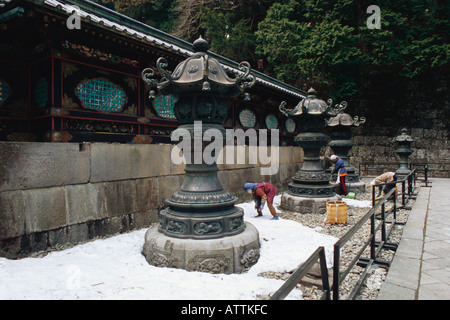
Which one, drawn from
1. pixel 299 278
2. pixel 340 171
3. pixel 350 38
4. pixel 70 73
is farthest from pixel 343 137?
pixel 299 278

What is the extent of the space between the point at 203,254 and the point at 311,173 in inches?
212

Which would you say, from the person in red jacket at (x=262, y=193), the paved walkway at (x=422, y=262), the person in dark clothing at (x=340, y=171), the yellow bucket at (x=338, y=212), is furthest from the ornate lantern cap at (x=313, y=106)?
the paved walkway at (x=422, y=262)

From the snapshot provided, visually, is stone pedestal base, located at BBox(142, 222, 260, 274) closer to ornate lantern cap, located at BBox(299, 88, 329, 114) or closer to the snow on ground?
the snow on ground

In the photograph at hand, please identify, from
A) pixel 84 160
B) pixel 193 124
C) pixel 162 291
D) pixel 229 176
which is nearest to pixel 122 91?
pixel 84 160

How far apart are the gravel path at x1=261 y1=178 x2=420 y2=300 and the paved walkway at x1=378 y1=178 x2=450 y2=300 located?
0.22 metres

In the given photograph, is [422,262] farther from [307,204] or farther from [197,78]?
[197,78]

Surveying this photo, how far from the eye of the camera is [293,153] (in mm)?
12352

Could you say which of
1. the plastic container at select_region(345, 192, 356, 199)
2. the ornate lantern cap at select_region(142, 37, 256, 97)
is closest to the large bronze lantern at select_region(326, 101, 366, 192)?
the plastic container at select_region(345, 192, 356, 199)

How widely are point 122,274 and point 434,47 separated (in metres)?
19.4

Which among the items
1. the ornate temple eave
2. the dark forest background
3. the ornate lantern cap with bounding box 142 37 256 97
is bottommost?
the ornate lantern cap with bounding box 142 37 256 97

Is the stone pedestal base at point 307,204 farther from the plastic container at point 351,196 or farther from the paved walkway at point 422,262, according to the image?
the plastic container at point 351,196

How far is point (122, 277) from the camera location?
11.9 ft

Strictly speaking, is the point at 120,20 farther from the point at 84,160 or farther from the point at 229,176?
the point at 229,176

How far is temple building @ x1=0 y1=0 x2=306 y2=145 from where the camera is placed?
199 inches
